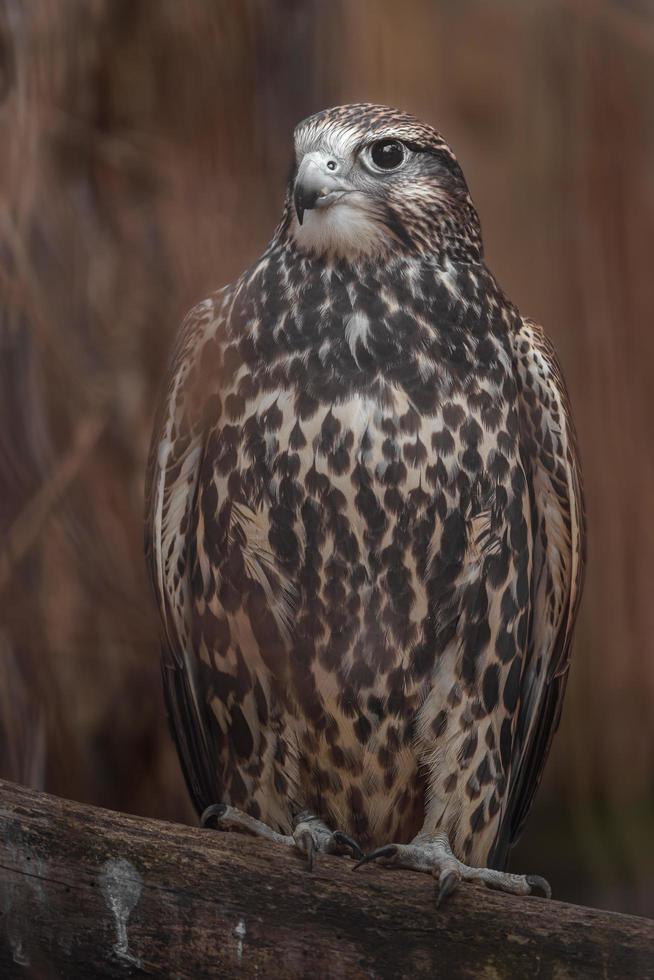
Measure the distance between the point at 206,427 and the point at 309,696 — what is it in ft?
1.83

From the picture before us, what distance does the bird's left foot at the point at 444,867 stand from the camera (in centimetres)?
210

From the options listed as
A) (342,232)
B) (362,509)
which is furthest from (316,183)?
(362,509)

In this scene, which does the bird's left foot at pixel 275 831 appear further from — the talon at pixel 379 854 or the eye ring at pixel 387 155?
the eye ring at pixel 387 155

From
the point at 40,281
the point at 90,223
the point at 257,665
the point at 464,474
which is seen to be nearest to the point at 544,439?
the point at 464,474

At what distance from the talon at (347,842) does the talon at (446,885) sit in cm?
25

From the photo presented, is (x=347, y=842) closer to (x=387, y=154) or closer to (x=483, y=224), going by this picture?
(x=387, y=154)

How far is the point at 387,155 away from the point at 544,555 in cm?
90

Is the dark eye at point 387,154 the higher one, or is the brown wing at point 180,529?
the dark eye at point 387,154

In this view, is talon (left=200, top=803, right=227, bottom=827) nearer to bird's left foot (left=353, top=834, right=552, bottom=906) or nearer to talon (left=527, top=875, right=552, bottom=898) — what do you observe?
bird's left foot (left=353, top=834, right=552, bottom=906)

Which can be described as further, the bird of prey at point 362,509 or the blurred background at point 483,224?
the bird of prey at point 362,509

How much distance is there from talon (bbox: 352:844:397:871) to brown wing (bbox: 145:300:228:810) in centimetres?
56

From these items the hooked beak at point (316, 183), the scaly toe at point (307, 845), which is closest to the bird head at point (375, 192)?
the hooked beak at point (316, 183)

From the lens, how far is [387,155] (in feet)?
7.78

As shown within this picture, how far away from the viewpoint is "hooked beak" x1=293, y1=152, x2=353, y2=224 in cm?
222
